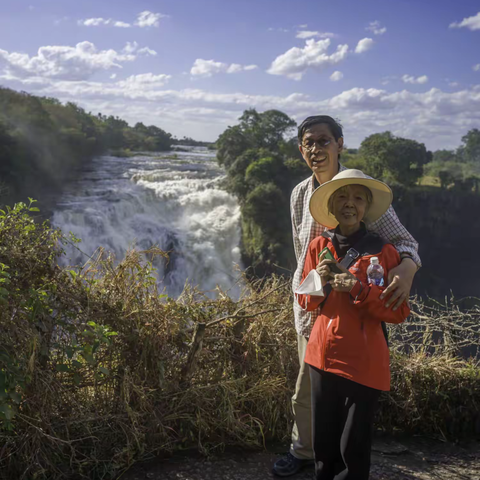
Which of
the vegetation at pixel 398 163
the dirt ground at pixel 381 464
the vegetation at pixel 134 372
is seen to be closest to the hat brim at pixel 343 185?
the vegetation at pixel 134 372

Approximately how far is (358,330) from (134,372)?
4.20 feet

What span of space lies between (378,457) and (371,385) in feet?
3.73

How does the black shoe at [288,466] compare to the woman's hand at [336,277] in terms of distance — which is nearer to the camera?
the woman's hand at [336,277]

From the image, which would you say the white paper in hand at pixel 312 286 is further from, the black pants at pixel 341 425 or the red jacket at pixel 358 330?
the black pants at pixel 341 425

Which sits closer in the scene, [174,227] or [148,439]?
[148,439]

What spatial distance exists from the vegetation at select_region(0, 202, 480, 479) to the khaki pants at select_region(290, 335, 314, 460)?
26 cm

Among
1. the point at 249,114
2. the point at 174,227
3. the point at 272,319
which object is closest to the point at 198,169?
the point at 249,114

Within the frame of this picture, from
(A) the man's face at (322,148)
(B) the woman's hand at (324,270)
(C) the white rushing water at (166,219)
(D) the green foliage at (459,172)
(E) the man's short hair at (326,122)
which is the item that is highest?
(D) the green foliage at (459,172)

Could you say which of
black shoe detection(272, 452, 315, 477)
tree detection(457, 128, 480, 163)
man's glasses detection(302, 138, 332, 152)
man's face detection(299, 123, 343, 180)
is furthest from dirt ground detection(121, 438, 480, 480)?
tree detection(457, 128, 480, 163)

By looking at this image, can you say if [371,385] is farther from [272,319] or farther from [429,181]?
[429,181]

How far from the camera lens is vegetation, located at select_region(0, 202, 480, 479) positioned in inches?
92.4

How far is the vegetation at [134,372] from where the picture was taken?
2.35 meters

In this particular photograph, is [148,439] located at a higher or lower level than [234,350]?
lower

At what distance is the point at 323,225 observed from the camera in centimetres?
245
